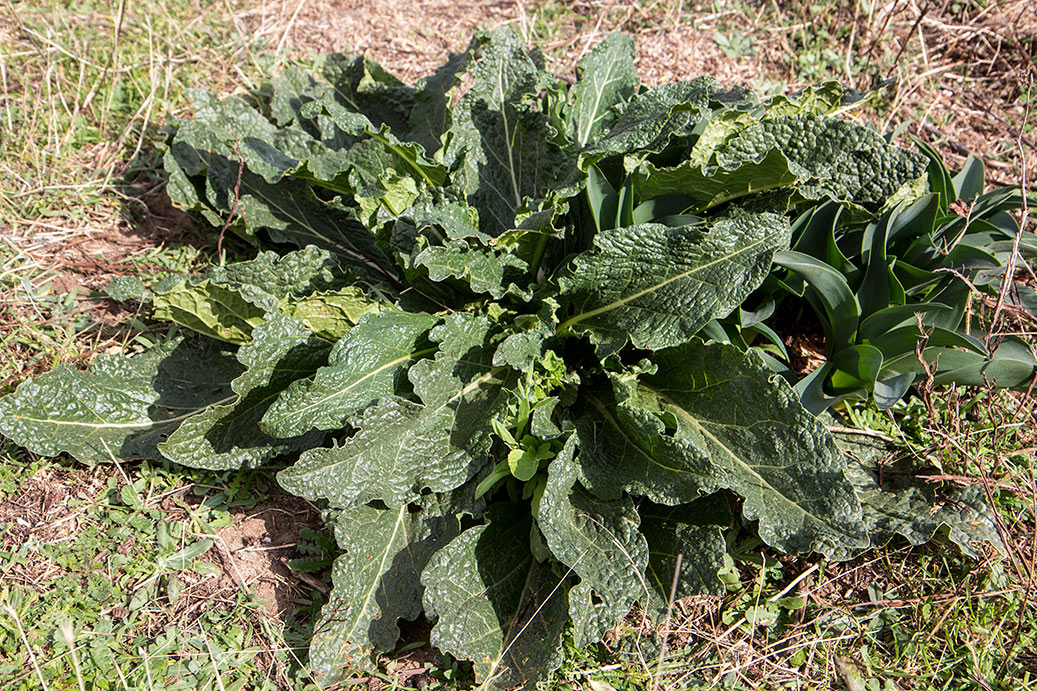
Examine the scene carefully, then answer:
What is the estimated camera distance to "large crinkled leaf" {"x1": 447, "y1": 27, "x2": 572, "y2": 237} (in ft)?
10.1

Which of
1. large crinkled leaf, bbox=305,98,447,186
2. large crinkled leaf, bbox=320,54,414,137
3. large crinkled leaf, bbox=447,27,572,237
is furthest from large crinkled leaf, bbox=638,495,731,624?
large crinkled leaf, bbox=320,54,414,137

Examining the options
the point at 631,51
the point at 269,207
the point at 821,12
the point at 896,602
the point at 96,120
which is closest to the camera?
the point at 896,602

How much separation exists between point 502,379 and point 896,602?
Result: 1.41m

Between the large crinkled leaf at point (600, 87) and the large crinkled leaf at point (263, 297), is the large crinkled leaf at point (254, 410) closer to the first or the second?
the large crinkled leaf at point (263, 297)

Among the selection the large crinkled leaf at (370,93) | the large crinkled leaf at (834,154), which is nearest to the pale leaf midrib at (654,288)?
the large crinkled leaf at (834,154)

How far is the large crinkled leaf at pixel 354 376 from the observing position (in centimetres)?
245

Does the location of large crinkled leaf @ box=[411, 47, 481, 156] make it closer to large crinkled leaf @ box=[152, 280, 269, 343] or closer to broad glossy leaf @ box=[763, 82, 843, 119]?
large crinkled leaf @ box=[152, 280, 269, 343]

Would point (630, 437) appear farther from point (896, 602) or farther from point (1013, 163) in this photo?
point (1013, 163)

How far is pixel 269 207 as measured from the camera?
3.16 metres

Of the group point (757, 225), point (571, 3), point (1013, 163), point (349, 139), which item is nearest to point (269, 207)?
point (349, 139)

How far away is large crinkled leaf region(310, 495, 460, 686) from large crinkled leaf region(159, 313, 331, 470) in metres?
0.39

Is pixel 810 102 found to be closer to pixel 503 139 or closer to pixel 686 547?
pixel 503 139

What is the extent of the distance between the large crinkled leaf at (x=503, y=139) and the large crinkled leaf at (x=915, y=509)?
146cm

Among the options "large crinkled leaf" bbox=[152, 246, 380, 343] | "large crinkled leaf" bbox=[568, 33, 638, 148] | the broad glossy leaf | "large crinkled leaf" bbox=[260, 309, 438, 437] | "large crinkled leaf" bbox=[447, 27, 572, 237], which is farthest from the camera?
"large crinkled leaf" bbox=[568, 33, 638, 148]
